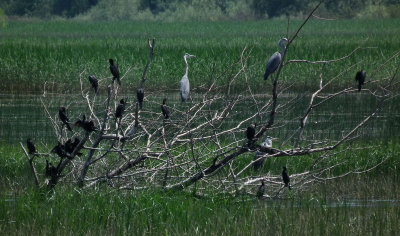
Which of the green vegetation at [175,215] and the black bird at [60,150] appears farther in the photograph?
the black bird at [60,150]

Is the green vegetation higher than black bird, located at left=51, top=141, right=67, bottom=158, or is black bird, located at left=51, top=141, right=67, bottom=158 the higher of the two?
black bird, located at left=51, top=141, right=67, bottom=158

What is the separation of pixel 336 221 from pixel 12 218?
2.36 meters

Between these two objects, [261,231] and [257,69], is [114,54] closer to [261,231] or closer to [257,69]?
[257,69]

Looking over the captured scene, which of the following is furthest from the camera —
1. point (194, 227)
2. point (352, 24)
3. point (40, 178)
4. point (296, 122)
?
point (352, 24)

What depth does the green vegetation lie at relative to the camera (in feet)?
17.7

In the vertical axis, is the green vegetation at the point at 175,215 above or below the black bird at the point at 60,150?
below

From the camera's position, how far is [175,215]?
5.57 meters

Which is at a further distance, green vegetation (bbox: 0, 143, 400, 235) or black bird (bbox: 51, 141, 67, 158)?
black bird (bbox: 51, 141, 67, 158)

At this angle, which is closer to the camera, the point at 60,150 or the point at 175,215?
the point at 175,215

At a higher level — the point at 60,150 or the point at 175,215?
the point at 60,150

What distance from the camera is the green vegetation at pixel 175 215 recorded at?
5383 mm

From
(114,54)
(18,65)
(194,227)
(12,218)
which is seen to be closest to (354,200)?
(194,227)

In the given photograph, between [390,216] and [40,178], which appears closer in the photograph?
[390,216]

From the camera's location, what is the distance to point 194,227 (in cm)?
534
